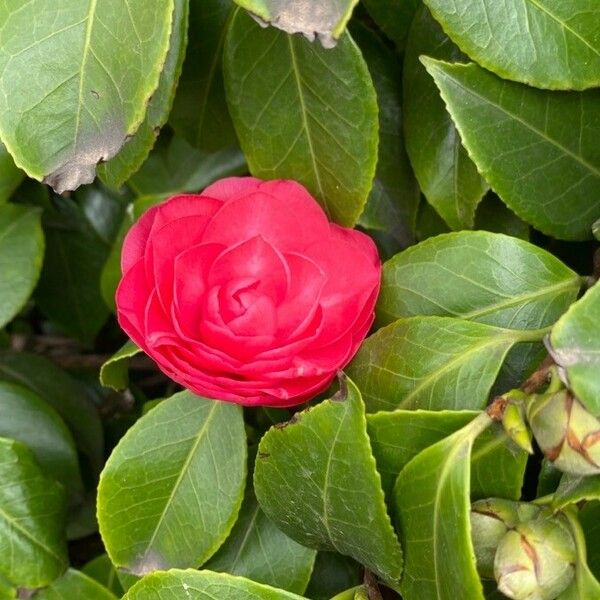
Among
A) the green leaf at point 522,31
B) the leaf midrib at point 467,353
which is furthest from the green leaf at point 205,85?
the leaf midrib at point 467,353

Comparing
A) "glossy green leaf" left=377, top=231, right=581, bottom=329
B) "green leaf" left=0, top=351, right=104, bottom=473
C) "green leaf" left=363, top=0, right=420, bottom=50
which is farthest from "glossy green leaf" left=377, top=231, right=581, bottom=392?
"green leaf" left=0, top=351, right=104, bottom=473

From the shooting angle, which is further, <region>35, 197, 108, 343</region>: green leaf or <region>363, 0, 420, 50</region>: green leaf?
<region>35, 197, 108, 343</region>: green leaf

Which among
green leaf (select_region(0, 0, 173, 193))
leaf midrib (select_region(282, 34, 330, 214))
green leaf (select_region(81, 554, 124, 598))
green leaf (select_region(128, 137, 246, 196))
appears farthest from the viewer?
green leaf (select_region(128, 137, 246, 196))

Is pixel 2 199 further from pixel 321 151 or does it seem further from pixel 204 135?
pixel 321 151

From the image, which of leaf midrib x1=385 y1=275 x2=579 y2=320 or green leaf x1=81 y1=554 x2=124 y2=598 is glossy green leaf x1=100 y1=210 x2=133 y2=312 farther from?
leaf midrib x1=385 y1=275 x2=579 y2=320

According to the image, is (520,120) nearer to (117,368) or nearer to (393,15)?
(393,15)

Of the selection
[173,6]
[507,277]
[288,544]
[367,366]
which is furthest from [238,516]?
[173,6]
